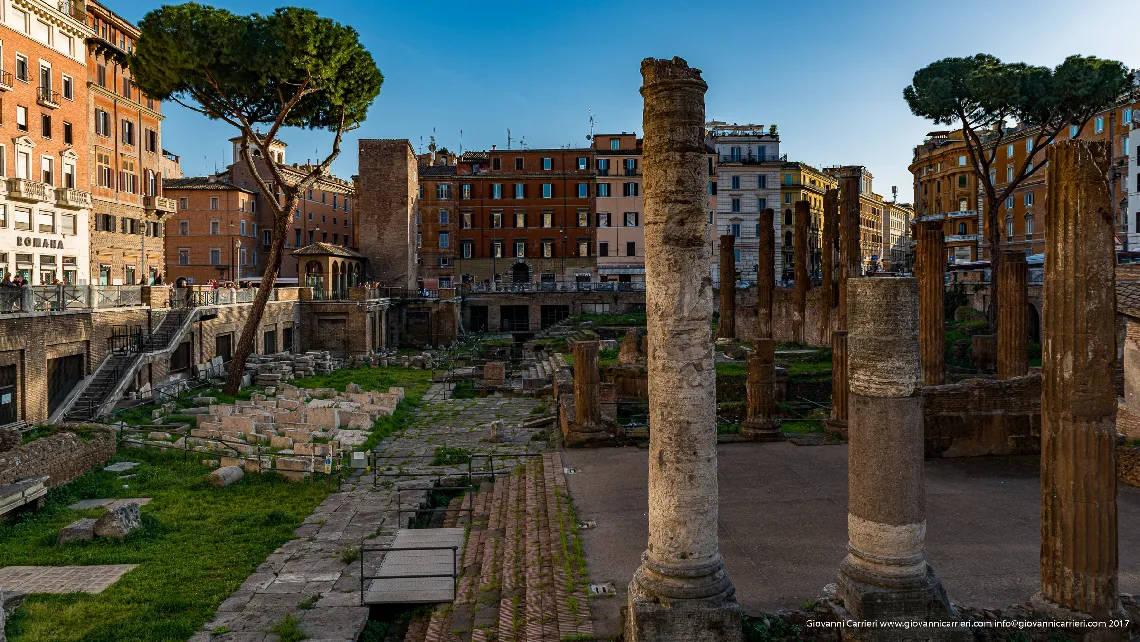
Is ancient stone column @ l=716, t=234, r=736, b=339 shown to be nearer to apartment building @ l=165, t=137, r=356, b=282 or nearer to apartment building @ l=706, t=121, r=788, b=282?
apartment building @ l=706, t=121, r=788, b=282

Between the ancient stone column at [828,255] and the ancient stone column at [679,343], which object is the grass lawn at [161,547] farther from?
the ancient stone column at [828,255]

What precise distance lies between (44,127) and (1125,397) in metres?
34.7

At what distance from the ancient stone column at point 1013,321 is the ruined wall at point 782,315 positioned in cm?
1090

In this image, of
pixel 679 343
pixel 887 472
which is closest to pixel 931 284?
pixel 887 472

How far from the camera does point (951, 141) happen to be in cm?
5031

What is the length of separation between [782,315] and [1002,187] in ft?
73.9

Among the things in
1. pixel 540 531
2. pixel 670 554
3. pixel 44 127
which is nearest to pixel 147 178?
pixel 44 127

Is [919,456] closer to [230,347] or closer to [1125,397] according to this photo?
[1125,397]

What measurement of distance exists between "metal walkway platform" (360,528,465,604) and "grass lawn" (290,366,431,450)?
26.7ft

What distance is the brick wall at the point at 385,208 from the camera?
49.9m

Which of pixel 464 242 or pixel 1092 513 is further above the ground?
pixel 464 242

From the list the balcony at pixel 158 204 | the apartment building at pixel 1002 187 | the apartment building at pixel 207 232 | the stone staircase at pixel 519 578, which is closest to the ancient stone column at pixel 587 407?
the stone staircase at pixel 519 578

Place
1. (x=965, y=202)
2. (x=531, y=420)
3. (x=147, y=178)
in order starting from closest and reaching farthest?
(x=531, y=420)
(x=147, y=178)
(x=965, y=202)

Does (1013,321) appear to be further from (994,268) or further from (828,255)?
(994,268)
